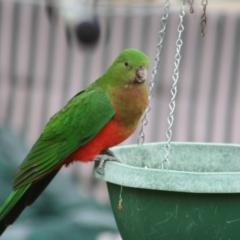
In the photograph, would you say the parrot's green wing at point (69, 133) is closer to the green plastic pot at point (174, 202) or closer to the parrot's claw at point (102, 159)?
the parrot's claw at point (102, 159)

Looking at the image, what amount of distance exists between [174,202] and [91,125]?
0.89m

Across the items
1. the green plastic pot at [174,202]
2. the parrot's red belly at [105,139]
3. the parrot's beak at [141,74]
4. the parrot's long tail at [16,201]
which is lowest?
the parrot's long tail at [16,201]

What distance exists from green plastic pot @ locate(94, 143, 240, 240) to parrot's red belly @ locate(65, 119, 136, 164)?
0.58 m

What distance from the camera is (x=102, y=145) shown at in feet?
12.0

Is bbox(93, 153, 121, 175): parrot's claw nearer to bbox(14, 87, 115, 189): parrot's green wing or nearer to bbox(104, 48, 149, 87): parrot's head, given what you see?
bbox(14, 87, 115, 189): parrot's green wing

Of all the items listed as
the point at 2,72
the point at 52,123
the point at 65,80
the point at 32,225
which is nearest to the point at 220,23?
the point at 65,80

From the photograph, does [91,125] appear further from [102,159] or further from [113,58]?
[113,58]

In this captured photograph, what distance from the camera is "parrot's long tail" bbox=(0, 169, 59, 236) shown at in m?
3.72

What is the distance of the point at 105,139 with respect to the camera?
366cm

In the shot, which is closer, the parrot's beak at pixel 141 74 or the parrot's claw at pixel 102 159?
the parrot's claw at pixel 102 159

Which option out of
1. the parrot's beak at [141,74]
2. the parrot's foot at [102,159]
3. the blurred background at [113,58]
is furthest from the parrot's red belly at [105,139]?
the blurred background at [113,58]

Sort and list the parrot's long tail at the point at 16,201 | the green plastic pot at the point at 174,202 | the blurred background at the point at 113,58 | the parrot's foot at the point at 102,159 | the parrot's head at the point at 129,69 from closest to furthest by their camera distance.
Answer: the green plastic pot at the point at 174,202 < the parrot's foot at the point at 102,159 < the parrot's head at the point at 129,69 < the parrot's long tail at the point at 16,201 < the blurred background at the point at 113,58

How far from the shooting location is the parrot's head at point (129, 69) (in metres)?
3.57

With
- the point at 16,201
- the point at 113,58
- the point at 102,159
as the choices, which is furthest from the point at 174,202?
the point at 113,58
